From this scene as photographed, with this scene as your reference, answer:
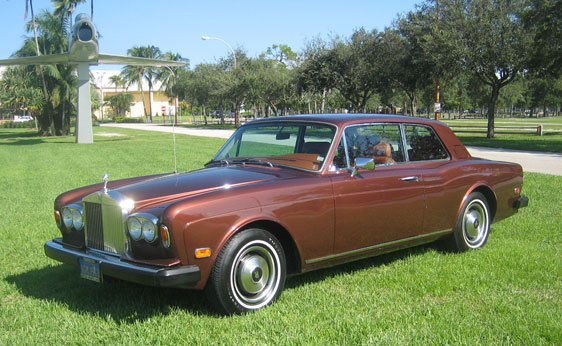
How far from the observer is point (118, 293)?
4414 mm

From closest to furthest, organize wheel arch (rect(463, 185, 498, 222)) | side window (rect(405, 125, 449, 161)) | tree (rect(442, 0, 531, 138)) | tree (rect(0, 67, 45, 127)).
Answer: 1. side window (rect(405, 125, 449, 161))
2. wheel arch (rect(463, 185, 498, 222))
3. tree (rect(442, 0, 531, 138))
4. tree (rect(0, 67, 45, 127))

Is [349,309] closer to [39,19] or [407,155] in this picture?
[407,155]

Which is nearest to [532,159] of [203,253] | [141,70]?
[203,253]

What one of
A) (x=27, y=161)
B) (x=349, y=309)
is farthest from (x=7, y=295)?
(x=27, y=161)

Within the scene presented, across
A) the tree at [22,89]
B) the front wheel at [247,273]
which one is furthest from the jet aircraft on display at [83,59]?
the front wheel at [247,273]

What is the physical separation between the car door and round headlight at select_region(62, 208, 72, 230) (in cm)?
223

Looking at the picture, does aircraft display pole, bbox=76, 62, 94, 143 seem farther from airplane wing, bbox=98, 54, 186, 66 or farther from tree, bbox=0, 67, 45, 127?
tree, bbox=0, 67, 45, 127

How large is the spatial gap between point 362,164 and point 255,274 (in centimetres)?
135

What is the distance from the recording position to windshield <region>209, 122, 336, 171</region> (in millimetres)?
4602

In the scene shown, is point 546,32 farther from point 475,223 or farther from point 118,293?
point 118,293

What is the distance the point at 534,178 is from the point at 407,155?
23.0ft

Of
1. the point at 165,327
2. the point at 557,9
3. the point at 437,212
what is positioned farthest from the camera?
the point at 557,9

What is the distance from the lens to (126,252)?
12.3ft

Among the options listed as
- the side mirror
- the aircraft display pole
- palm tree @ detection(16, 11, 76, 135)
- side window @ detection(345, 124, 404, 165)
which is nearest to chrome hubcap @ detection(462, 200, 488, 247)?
side window @ detection(345, 124, 404, 165)
